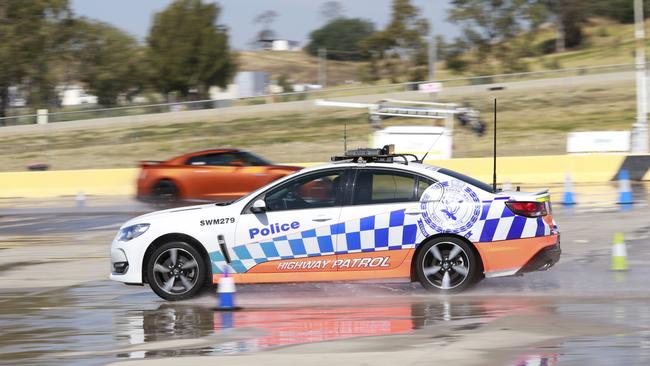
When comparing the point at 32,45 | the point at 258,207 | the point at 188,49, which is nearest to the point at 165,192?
the point at 258,207

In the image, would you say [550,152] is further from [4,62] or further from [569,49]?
[569,49]

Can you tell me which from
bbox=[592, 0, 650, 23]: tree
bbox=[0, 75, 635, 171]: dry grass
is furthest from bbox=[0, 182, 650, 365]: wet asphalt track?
bbox=[592, 0, 650, 23]: tree

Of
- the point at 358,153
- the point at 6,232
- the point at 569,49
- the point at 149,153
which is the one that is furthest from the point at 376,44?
the point at 358,153

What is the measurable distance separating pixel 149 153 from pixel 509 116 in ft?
58.2

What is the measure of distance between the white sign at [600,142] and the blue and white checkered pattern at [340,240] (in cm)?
2100

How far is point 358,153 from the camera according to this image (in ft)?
34.9

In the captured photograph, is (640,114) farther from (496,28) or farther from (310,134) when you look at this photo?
(496,28)

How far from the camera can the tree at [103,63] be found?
81.9m

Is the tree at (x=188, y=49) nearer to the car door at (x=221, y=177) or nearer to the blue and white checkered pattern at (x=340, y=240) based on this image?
the car door at (x=221, y=177)

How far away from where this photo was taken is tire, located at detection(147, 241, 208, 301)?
1053 centimetres

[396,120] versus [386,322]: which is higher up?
[396,120]

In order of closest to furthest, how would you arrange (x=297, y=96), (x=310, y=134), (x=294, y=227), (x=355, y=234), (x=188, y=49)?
1. (x=355, y=234)
2. (x=294, y=227)
3. (x=310, y=134)
4. (x=297, y=96)
5. (x=188, y=49)

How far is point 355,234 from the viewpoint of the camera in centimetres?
1027

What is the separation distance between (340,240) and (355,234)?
0.55 feet
